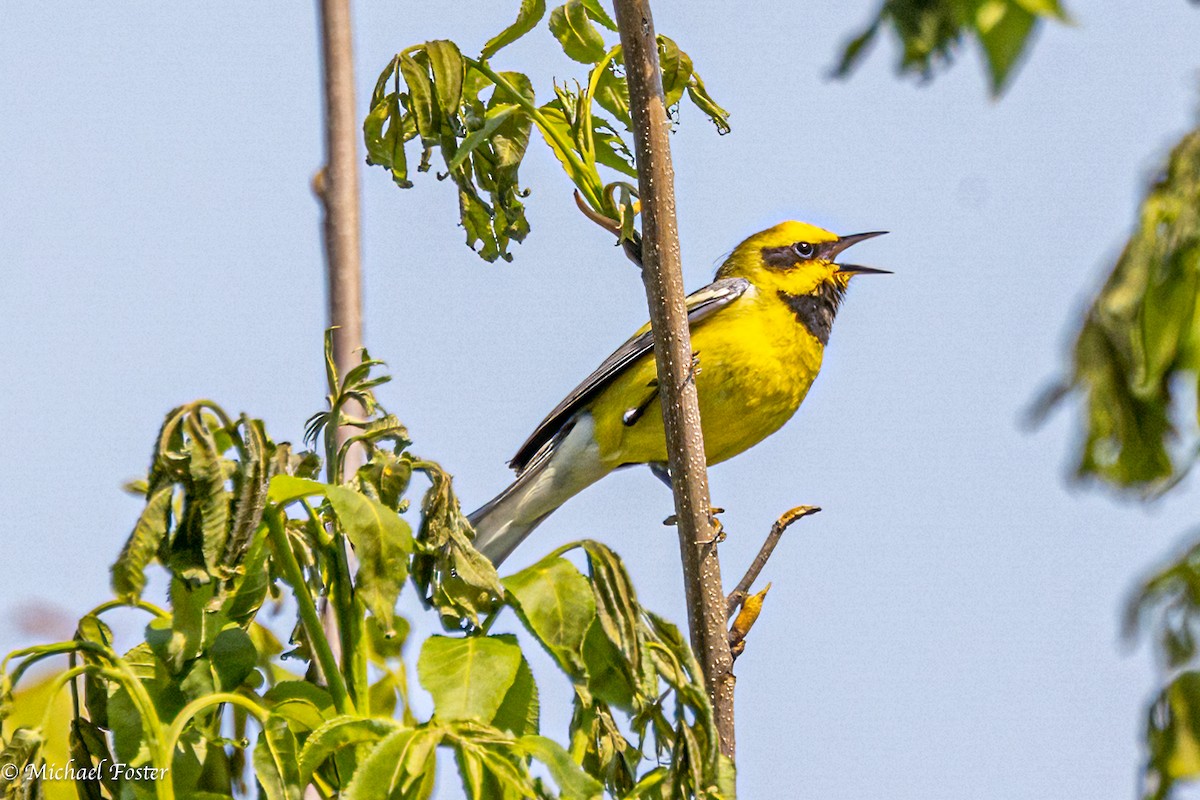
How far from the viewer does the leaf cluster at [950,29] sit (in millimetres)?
918

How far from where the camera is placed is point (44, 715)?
2.12 m

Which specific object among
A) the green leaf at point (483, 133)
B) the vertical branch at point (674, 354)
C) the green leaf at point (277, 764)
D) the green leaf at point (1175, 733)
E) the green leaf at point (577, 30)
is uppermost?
the green leaf at point (577, 30)

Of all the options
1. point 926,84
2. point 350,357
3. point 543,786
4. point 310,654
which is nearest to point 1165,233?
point 926,84

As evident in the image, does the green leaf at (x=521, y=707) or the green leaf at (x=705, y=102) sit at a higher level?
the green leaf at (x=705, y=102)

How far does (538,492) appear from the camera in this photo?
5684mm

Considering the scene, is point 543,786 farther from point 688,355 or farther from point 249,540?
point 688,355

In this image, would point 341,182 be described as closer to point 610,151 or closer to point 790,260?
point 610,151

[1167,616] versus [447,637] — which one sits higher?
[447,637]

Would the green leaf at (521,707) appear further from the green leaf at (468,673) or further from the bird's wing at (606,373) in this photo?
the bird's wing at (606,373)

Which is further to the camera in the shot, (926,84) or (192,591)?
(192,591)

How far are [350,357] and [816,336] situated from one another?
3.50m

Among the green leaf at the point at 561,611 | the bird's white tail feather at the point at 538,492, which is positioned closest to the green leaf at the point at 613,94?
the green leaf at the point at 561,611

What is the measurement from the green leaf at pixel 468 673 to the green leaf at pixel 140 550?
416mm

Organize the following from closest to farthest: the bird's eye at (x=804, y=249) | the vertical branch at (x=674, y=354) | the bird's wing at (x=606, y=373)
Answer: the vertical branch at (x=674, y=354), the bird's wing at (x=606, y=373), the bird's eye at (x=804, y=249)
